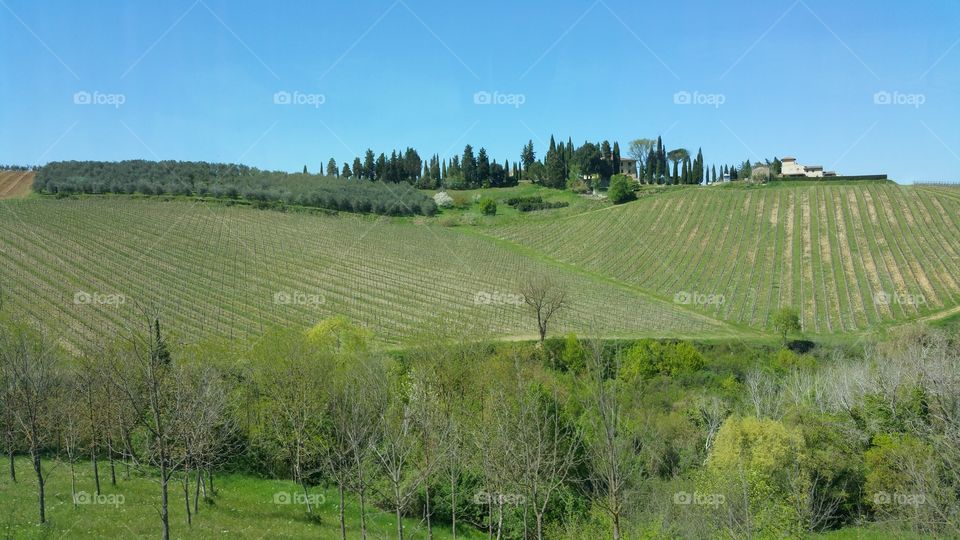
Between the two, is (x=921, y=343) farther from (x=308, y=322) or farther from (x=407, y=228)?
(x=407, y=228)

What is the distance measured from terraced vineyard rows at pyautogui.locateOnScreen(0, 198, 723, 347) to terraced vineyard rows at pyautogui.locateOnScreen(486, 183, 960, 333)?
8374 millimetres

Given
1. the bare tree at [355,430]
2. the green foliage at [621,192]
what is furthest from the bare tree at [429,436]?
the green foliage at [621,192]

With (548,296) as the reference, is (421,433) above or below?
below

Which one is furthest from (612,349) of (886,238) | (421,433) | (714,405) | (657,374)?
(886,238)

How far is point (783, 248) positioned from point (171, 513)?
85.7 metres

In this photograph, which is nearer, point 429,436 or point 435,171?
point 429,436

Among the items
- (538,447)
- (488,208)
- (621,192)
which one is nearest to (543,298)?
(538,447)

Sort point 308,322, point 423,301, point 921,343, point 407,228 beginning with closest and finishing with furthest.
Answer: point 921,343, point 308,322, point 423,301, point 407,228

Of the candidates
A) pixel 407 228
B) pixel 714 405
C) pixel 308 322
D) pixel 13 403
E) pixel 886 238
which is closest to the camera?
pixel 13 403

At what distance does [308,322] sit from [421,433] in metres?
33.2

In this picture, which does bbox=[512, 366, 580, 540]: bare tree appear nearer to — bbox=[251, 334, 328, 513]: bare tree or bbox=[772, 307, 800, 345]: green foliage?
→ bbox=[251, 334, 328, 513]: bare tree

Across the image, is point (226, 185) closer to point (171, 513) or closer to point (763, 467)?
point (171, 513)

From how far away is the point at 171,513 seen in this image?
23453 mm

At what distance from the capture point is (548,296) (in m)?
60.2
